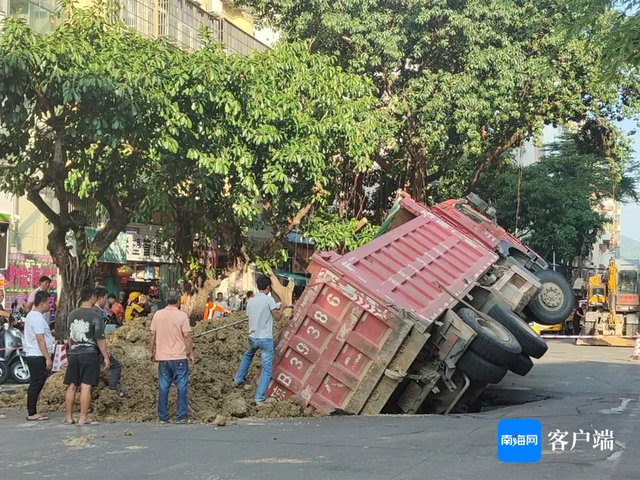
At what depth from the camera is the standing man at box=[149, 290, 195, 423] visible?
9359mm

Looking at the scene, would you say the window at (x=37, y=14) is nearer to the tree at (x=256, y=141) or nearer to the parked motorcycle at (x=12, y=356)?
the tree at (x=256, y=141)

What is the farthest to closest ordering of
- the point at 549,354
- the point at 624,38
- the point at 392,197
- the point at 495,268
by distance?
the point at 392,197, the point at 549,354, the point at 495,268, the point at 624,38

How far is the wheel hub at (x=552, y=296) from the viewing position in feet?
53.5

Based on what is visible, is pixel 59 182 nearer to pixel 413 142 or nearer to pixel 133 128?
pixel 133 128

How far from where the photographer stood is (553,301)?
1638cm

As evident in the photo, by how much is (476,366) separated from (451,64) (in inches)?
586

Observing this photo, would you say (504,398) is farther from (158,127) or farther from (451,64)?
(451,64)

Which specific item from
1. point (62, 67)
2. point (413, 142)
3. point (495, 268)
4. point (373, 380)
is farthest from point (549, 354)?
point (62, 67)

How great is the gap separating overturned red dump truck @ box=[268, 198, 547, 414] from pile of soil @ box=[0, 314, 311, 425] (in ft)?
1.51

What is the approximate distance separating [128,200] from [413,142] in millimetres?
9581

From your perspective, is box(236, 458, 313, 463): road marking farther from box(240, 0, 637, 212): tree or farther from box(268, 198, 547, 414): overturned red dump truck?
box(240, 0, 637, 212): tree

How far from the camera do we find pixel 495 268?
1370 centimetres

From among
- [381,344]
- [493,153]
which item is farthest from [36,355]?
[493,153]

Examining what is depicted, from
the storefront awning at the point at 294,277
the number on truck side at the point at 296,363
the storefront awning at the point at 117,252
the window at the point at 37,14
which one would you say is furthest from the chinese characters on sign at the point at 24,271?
the number on truck side at the point at 296,363
